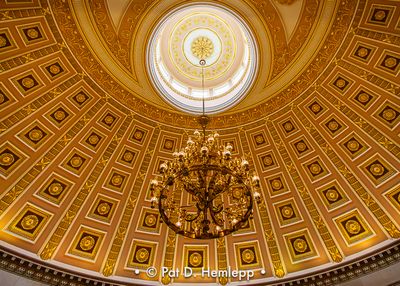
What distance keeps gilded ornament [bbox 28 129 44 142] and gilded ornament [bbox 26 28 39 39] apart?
3.47 m

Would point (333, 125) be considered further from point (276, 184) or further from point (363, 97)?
point (276, 184)

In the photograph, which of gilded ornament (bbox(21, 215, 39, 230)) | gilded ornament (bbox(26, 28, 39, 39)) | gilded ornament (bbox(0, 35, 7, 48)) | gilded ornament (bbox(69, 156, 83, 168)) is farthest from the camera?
gilded ornament (bbox(69, 156, 83, 168))

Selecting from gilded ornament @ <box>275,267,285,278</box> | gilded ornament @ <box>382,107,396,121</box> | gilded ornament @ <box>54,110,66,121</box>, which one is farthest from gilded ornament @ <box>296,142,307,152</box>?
gilded ornament @ <box>54,110,66,121</box>

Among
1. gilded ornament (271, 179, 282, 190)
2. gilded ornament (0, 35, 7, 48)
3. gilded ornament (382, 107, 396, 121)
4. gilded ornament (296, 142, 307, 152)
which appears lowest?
gilded ornament (271, 179, 282, 190)

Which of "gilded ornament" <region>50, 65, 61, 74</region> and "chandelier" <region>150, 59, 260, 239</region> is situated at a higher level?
"gilded ornament" <region>50, 65, 61, 74</region>

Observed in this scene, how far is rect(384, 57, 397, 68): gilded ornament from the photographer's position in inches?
467

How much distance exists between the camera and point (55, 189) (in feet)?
44.8

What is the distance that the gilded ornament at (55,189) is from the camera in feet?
44.5

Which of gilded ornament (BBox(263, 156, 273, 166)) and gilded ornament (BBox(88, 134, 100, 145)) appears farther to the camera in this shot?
gilded ornament (BBox(263, 156, 273, 166))

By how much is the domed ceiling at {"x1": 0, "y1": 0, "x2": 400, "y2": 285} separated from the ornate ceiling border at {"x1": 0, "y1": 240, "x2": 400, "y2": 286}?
20 cm

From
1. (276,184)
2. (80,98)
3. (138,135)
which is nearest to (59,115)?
(80,98)

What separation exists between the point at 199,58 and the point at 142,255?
9220 millimetres

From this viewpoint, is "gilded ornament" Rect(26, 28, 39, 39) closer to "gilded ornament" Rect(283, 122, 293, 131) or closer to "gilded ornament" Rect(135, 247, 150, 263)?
"gilded ornament" Rect(135, 247, 150, 263)

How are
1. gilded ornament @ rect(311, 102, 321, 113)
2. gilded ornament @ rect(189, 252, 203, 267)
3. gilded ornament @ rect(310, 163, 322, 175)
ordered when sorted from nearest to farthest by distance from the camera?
gilded ornament @ rect(311, 102, 321, 113)
gilded ornament @ rect(310, 163, 322, 175)
gilded ornament @ rect(189, 252, 203, 267)
